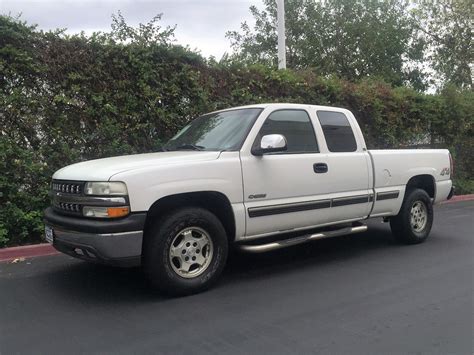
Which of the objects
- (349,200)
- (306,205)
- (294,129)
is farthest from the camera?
(349,200)

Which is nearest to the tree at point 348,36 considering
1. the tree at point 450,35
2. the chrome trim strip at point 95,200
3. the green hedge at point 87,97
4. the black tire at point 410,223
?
the tree at point 450,35

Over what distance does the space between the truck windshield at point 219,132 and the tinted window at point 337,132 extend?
99 cm

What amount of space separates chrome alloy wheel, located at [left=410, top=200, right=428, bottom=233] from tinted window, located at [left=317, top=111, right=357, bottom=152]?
57.5 inches

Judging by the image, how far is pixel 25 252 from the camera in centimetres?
631

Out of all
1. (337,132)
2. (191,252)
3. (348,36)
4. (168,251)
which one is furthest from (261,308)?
(348,36)

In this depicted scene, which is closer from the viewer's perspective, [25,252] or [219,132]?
[219,132]

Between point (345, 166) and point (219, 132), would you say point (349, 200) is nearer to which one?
point (345, 166)

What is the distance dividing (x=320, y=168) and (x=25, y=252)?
3966mm

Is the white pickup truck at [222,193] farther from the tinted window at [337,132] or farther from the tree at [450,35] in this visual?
the tree at [450,35]

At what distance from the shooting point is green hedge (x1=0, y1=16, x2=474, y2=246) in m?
6.95

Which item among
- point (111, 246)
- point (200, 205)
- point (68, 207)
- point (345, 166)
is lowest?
point (111, 246)

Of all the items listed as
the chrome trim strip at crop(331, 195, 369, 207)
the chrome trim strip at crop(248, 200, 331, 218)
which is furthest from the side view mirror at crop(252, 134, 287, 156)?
the chrome trim strip at crop(331, 195, 369, 207)

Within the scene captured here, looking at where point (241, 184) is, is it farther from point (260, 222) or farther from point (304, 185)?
point (304, 185)

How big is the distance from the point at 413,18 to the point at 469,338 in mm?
22958
